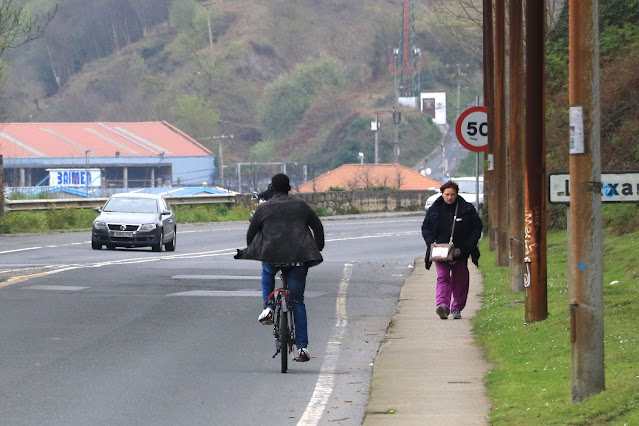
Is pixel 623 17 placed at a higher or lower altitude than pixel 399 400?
higher

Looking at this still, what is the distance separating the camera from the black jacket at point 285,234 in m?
12.7

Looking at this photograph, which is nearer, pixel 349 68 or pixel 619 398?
pixel 619 398

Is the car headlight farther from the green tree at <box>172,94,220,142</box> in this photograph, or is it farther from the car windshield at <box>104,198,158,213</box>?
the green tree at <box>172,94,220,142</box>

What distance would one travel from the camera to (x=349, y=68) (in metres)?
184

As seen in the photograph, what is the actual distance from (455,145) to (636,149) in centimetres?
11696

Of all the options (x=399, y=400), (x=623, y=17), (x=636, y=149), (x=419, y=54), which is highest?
(x=419, y=54)

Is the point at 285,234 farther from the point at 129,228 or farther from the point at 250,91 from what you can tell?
the point at 250,91

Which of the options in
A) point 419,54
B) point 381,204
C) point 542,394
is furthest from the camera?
point 419,54

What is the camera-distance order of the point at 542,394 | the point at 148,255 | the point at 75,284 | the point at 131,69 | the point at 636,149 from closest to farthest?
the point at 542,394
the point at 75,284
the point at 636,149
the point at 148,255
the point at 131,69

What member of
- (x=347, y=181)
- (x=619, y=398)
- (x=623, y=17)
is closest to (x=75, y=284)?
(x=619, y=398)

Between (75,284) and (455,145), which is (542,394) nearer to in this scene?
(75,284)

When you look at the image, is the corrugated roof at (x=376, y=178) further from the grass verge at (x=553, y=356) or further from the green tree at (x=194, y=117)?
the grass verge at (x=553, y=356)

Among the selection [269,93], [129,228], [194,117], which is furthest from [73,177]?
[129,228]

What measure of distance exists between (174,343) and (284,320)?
2.46 metres
